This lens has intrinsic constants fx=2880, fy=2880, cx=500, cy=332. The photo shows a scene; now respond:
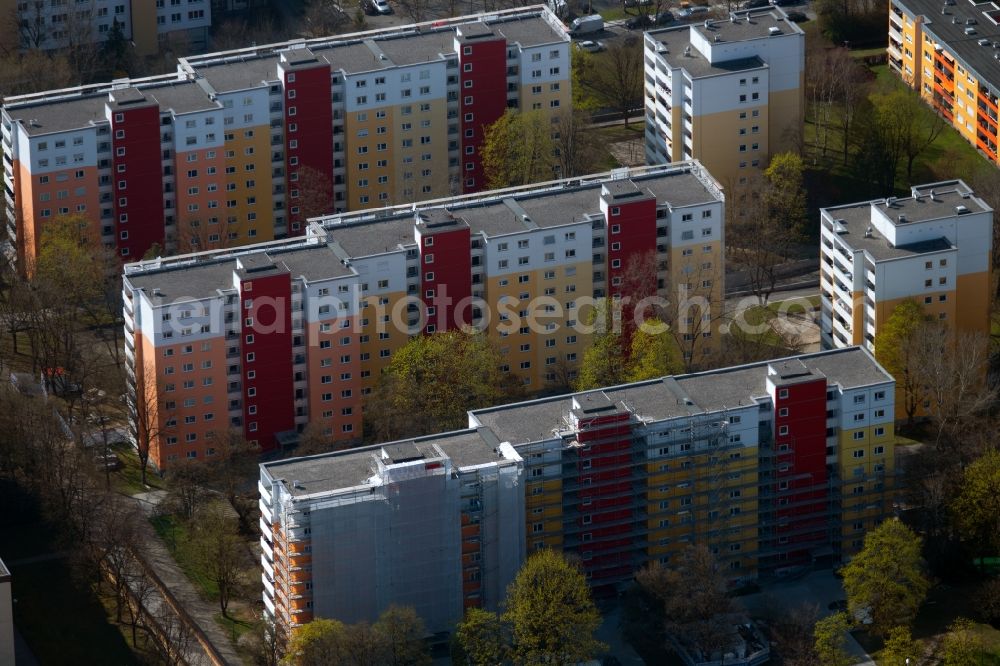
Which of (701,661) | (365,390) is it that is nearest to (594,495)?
(701,661)

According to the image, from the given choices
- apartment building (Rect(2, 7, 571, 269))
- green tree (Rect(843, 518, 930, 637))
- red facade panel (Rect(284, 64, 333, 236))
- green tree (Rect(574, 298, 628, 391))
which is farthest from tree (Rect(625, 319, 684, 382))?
red facade panel (Rect(284, 64, 333, 236))

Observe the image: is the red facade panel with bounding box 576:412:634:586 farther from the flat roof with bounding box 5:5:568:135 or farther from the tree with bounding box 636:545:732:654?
the flat roof with bounding box 5:5:568:135

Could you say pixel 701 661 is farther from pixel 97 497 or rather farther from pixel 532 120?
pixel 532 120

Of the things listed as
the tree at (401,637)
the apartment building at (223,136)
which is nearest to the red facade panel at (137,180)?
the apartment building at (223,136)

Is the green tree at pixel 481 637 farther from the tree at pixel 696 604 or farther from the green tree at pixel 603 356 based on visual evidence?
the green tree at pixel 603 356

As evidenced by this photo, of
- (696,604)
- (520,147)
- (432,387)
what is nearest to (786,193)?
(520,147)

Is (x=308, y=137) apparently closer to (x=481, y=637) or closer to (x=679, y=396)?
(x=679, y=396)
